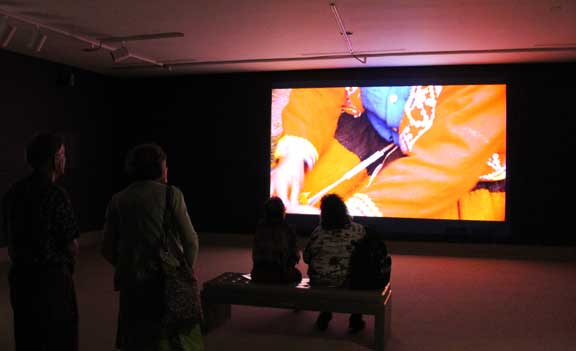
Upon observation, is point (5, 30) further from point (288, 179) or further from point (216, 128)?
point (288, 179)

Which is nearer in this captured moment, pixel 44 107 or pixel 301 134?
pixel 44 107

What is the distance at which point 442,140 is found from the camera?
820 centimetres

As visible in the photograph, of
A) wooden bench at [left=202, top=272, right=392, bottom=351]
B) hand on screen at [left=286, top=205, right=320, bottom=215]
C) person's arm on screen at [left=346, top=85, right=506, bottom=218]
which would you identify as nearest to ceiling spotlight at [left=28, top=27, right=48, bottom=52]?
wooden bench at [left=202, top=272, right=392, bottom=351]

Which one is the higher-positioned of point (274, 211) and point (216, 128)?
point (216, 128)

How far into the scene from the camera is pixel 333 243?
4117mm

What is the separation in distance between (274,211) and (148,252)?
1.91 metres

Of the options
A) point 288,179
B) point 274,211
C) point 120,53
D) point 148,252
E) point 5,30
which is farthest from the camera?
point 288,179

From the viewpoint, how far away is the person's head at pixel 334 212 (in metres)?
4.07

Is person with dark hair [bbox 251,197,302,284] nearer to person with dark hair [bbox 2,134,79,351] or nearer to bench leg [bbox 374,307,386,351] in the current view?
bench leg [bbox 374,307,386,351]

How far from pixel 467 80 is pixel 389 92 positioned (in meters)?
1.17

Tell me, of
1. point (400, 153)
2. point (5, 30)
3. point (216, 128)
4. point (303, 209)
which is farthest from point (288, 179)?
point (5, 30)

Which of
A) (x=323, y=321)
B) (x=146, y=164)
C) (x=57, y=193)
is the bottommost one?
(x=323, y=321)

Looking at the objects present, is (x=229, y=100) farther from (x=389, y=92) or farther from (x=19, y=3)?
(x=19, y=3)

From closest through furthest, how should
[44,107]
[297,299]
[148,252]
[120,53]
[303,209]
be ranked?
[148,252], [297,299], [120,53], [44,107], [303,209]
